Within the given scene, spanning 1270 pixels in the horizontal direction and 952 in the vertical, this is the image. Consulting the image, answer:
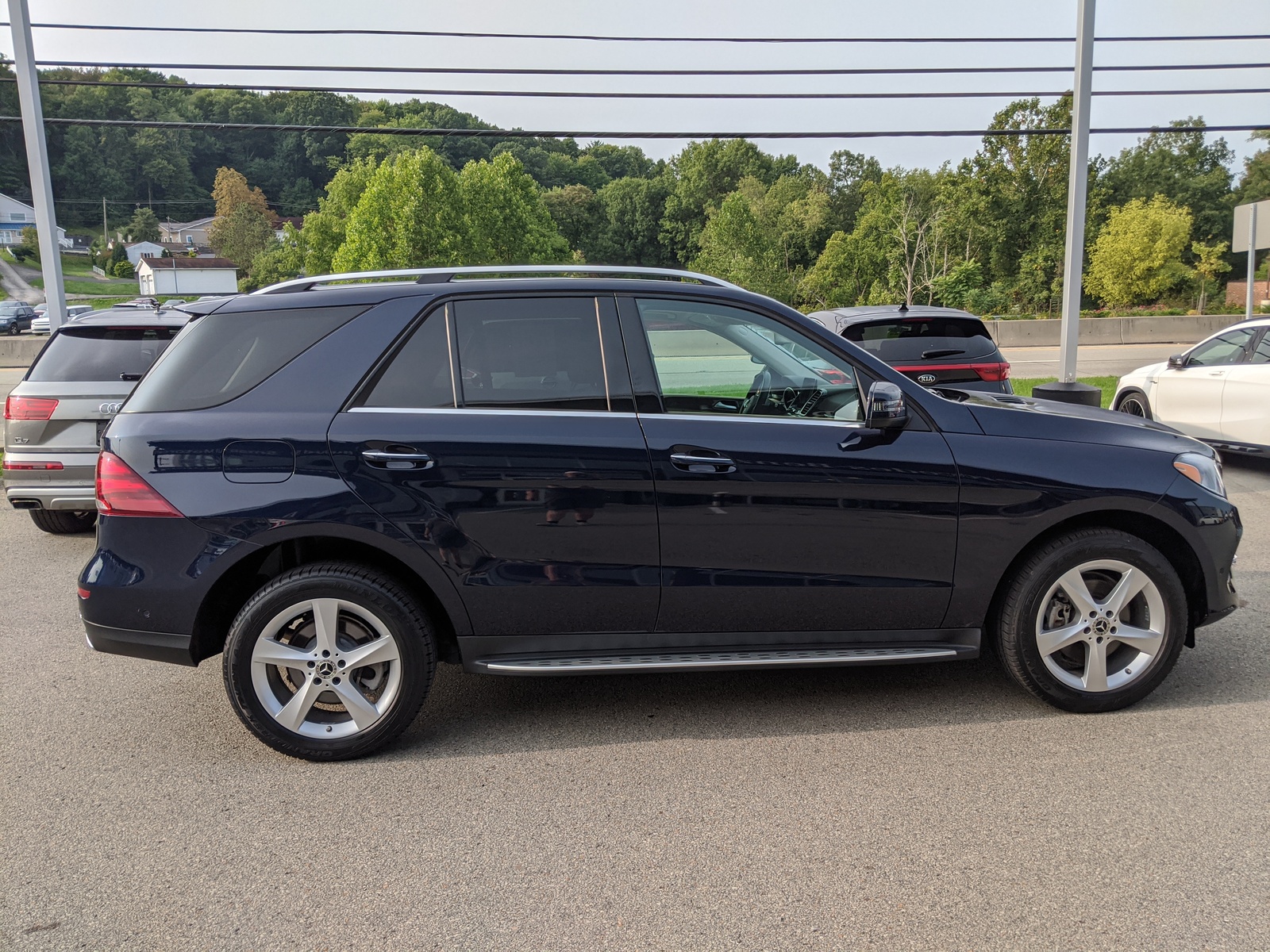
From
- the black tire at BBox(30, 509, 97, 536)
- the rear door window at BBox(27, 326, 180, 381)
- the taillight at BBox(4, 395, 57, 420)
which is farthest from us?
the black tire at BBox(30, 509, 97, 536)

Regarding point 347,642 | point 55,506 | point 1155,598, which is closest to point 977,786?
point 1155,598

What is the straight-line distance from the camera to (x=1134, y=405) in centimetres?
1127

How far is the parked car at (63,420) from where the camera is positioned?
731 cm

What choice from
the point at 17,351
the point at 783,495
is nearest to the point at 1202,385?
the point at 783,495

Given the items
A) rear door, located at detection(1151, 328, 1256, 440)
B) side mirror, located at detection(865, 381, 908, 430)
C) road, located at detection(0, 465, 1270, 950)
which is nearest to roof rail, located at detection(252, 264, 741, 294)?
side mirror, located at detection(865, 381, 908, 430)

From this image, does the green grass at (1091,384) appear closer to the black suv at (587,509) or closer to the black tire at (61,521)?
the black suv at (587,509)

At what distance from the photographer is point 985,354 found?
9.59 m

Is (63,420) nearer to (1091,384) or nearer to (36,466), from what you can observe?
(36,466)

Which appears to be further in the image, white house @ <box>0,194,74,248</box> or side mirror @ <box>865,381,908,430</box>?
white house @ <box>0,194,74,248</box>

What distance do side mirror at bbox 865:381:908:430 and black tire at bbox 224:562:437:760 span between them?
1.96 m

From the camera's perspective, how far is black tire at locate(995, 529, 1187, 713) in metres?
4.15

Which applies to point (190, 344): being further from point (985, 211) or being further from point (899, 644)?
point (985, 211)

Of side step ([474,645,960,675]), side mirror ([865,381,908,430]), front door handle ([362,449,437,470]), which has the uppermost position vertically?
side mirror ([865,381,908,430])

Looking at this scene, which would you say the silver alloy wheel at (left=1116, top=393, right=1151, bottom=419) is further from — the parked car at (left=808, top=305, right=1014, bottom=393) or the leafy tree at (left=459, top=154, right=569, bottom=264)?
the leafy tree at (left=459, top=154, right=569, bottom=264)
